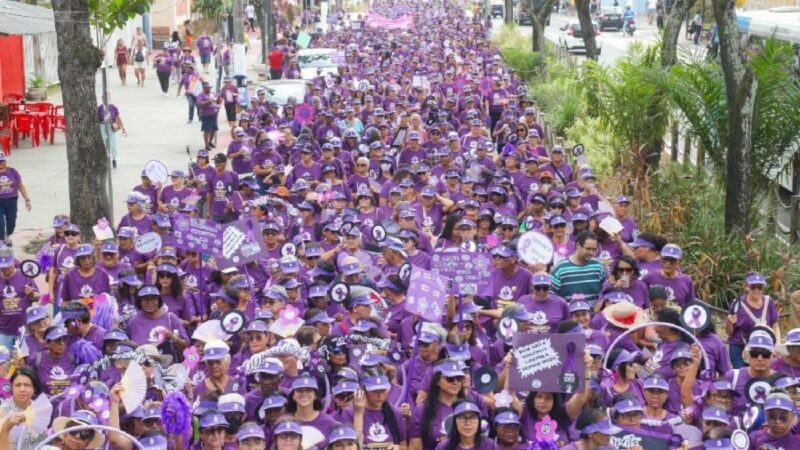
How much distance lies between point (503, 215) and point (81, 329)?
18.4ft

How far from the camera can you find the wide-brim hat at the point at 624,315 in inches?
410

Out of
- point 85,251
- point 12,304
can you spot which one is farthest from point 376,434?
point 12,304

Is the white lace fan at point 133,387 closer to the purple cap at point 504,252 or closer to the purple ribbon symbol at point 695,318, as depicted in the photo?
the purple ribbon symbol at point 695,318

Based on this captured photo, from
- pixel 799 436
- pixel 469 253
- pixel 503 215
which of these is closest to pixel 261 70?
pixel 503 215

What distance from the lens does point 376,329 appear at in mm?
10086

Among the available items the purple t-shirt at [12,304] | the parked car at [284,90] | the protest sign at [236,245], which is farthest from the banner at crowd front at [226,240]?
the parked car at [284,90]

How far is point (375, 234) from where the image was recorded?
14125mm

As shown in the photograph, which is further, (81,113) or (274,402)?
(81,113)

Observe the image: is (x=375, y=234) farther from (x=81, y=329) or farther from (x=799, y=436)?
(x=799, y=436)

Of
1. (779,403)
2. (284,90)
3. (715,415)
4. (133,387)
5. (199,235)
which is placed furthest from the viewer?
(284,90)

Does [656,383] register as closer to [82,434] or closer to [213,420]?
[213,420]

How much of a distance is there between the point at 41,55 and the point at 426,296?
99.1 feet

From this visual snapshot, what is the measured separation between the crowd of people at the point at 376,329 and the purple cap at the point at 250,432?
0.01m

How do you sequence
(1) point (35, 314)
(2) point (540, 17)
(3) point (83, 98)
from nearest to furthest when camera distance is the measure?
(1) point (35, 314), (3) point (83, 98), (2) point (540, 17)
